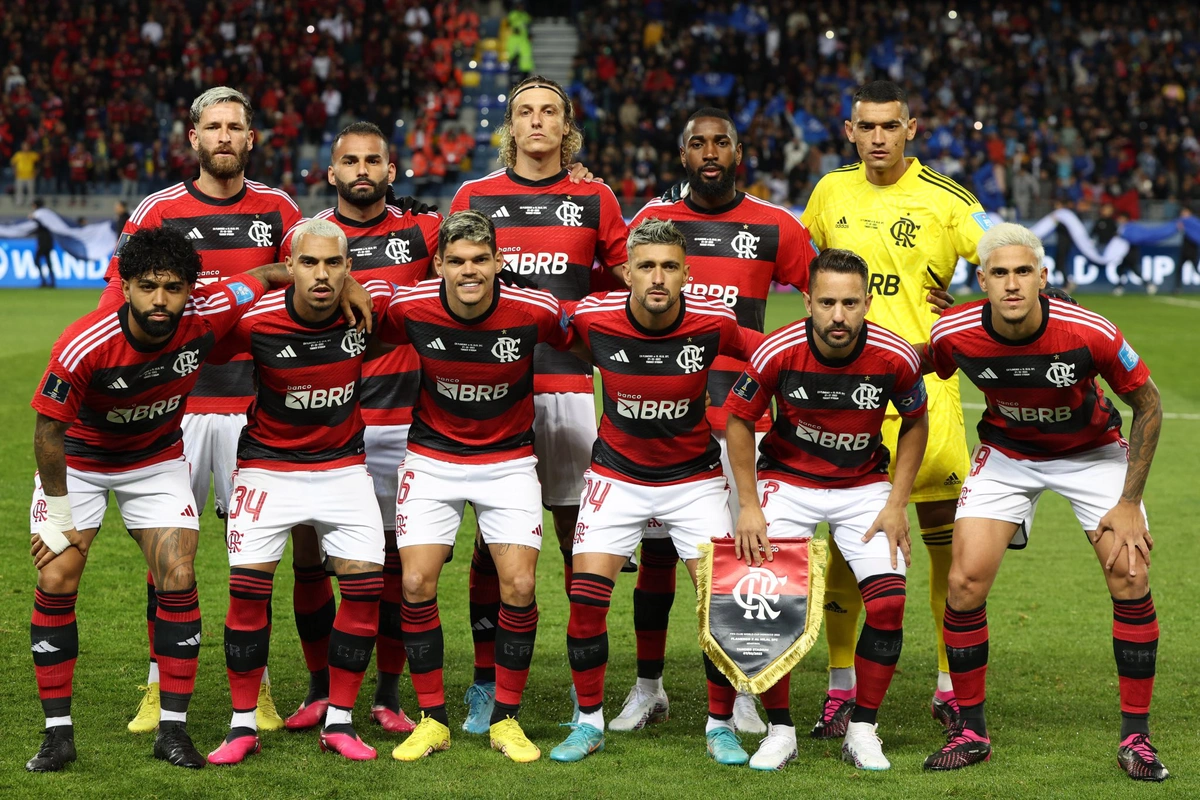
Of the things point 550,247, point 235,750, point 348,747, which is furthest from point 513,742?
point 550,247

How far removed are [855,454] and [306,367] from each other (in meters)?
2.31

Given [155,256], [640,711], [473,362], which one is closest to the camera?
[155,256]

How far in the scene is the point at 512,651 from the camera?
5.58 m

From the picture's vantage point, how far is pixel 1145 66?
31.3 m

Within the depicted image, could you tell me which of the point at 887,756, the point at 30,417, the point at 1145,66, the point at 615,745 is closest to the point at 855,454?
the point at 887,756

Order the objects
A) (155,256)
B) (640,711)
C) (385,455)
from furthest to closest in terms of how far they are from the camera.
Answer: (385,455) → (640,711) → (155,256)

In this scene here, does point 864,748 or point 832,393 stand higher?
point 832,393

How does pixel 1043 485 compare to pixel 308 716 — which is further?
pixel 308 716

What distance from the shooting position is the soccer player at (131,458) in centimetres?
517

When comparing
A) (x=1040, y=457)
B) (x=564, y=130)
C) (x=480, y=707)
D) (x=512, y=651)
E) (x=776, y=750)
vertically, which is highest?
(x=564, y=130)

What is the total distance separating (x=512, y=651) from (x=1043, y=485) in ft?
7.56

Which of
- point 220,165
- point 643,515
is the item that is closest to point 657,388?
point 643,515

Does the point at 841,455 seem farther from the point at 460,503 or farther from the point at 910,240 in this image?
the point at 460,503

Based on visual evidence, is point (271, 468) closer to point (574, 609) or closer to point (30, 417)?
point (574, 609)
